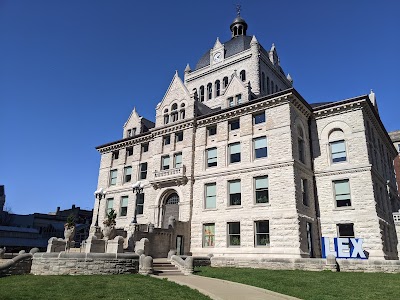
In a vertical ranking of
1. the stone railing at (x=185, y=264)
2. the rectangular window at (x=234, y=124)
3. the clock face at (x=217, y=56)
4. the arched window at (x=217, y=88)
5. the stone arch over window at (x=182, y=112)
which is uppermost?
the clock face at (x=217, y=56)

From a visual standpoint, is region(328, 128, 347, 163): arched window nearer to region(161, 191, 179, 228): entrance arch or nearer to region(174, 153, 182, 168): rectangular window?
region(174, 153, 182, 168): rectangular window

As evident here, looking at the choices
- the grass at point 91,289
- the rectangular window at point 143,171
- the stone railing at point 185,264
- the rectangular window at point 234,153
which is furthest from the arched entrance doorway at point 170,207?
the grass at point 91,289

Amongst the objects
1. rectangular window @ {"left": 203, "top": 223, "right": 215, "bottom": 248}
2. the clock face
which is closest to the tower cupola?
the clock face

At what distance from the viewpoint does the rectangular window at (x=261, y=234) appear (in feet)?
81.1

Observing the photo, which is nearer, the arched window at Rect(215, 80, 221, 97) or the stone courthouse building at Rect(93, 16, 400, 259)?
the stone courthouse building at Rect(93, 16, 400, 259)

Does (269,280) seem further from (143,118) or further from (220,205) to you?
(143,118)

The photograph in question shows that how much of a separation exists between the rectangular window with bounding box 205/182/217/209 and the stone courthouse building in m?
0.09

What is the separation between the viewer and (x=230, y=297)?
10906 mm

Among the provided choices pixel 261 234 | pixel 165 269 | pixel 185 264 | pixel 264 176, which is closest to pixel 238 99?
pixel 264 176

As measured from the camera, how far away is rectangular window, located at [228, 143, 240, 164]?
28834 millimetres

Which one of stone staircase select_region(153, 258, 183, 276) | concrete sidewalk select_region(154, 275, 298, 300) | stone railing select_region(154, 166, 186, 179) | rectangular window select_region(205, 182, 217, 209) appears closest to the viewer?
Answer: concrete sidewalk select_region(154, 275, 298, 300)

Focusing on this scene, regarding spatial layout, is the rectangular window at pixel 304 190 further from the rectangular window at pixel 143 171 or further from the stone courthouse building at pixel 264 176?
the rectangular window at pixel 143 171

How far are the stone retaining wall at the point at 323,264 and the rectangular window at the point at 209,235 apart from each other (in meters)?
5.26

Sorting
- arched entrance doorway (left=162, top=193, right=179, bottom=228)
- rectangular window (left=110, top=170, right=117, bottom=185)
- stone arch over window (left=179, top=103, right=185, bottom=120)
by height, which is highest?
stone arch over window (left=179, top=103, right=185, bottom=120)
